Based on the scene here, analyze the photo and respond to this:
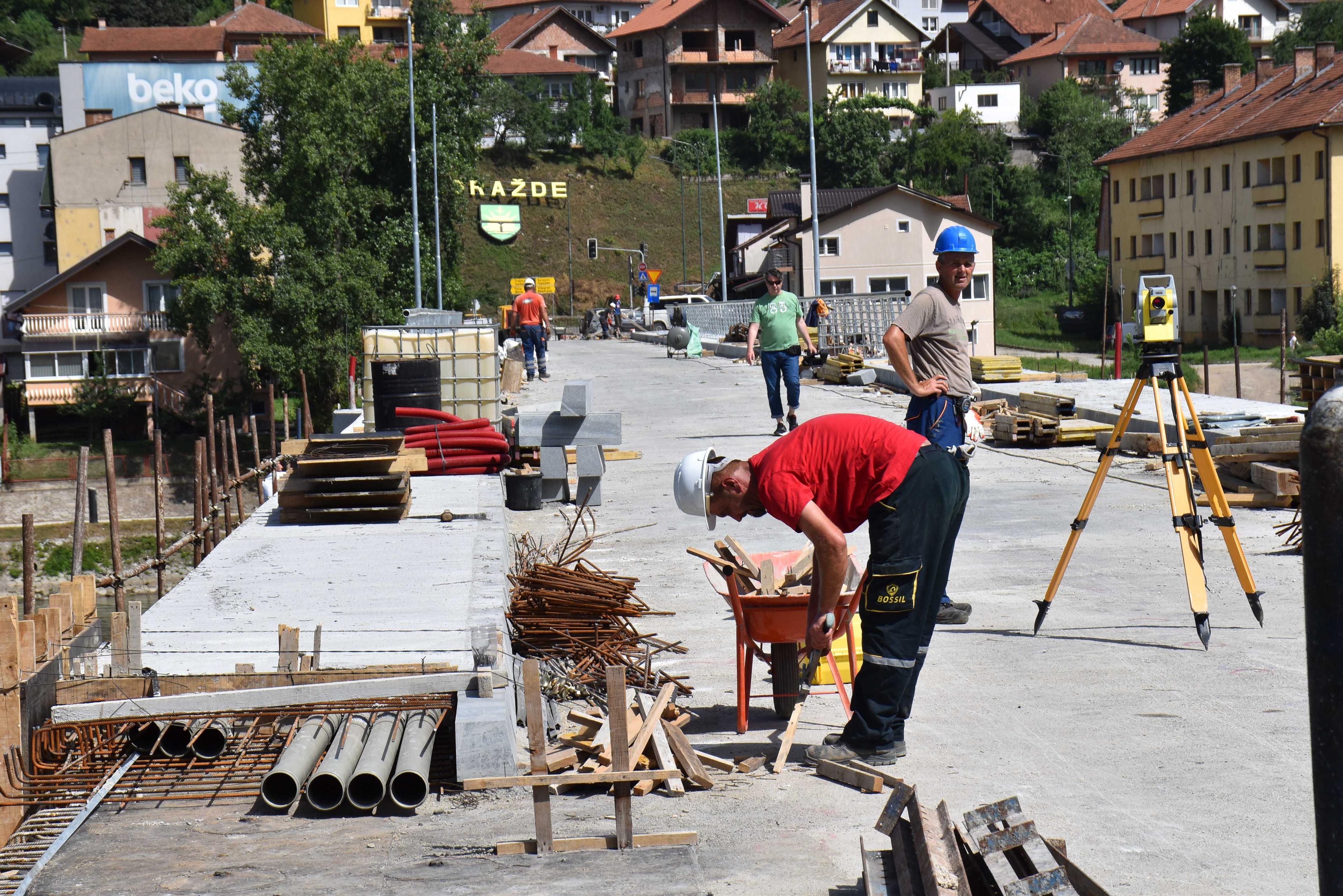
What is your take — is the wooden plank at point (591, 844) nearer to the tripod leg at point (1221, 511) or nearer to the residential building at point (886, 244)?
the tripod leg at point (1221, 511)

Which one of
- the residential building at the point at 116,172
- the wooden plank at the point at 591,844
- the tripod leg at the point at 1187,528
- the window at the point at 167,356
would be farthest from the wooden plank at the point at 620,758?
the residential building at the point at 116,172

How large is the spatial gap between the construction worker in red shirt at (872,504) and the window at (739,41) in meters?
104

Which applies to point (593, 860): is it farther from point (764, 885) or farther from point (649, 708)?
point (649, 708)

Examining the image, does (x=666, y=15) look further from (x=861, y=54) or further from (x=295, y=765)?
(x=295, y=765)

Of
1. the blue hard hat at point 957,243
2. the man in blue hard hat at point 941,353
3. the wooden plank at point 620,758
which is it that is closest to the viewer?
the wooden plank at point 620,758

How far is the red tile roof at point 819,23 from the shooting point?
104188 millimetres

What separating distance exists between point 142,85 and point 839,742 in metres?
76.8

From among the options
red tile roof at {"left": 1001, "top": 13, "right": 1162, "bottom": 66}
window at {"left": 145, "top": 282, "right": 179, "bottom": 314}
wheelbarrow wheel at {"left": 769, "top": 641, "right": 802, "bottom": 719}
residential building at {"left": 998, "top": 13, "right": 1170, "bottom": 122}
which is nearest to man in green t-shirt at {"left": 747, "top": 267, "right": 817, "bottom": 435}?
wheelbarrow wheel at {"left": 769, "top": 641, "right": 802, "bottom": 719}

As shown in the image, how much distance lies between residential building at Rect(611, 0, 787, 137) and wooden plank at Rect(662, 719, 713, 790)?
100 meters

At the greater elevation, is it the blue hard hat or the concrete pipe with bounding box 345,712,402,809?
the blue hard hat

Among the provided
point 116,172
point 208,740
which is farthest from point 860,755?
point 116,172

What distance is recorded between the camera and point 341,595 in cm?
860

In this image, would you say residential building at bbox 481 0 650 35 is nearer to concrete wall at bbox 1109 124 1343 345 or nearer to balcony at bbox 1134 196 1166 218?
concrete wall at bbox 1109 124 1343 345

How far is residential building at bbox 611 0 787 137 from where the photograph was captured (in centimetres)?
10412
